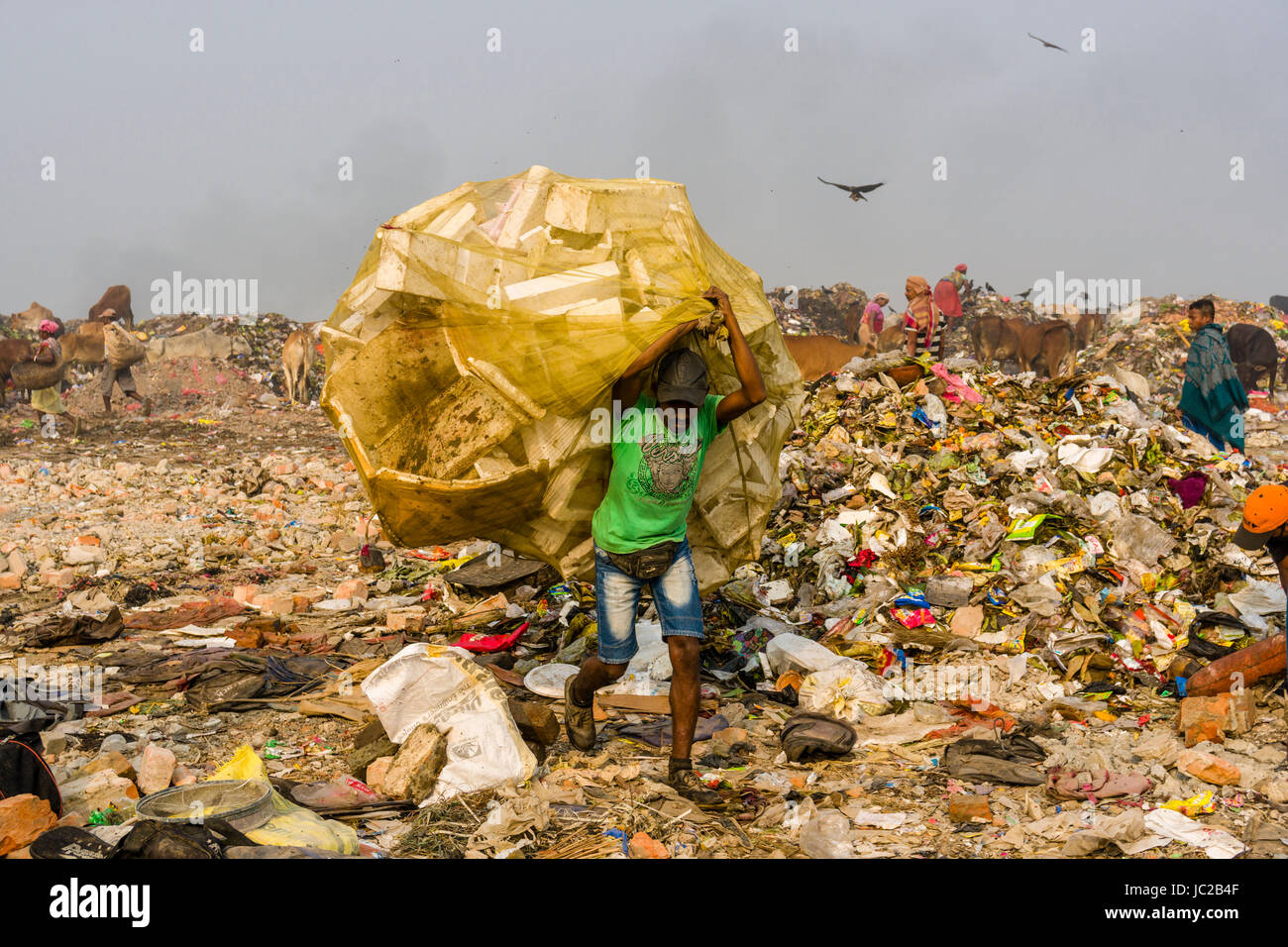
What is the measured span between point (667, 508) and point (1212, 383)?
595 centimetres

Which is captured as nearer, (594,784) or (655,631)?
(594,784)

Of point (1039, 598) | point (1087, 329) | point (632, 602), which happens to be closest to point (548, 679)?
point (632, 602)

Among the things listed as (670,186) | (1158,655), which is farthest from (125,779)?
(1158,655)

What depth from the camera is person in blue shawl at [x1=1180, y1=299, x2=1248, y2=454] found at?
734 centimetres

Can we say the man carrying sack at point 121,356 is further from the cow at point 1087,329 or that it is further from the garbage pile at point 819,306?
the cow at point 1087,329

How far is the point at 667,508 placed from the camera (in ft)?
11.2

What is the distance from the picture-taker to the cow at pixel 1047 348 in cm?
2039

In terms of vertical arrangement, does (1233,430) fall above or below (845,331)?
below

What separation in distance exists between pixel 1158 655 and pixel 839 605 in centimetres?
163

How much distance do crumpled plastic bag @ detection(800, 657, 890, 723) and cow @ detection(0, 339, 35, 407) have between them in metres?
17.0

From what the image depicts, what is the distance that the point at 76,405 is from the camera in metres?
17.7

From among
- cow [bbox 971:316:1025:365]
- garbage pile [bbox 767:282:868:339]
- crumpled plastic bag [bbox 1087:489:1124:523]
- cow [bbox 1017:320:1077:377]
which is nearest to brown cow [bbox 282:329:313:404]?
garbage pile [bbox 767:282:868:339]

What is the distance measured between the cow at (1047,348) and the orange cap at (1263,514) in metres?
18.0
